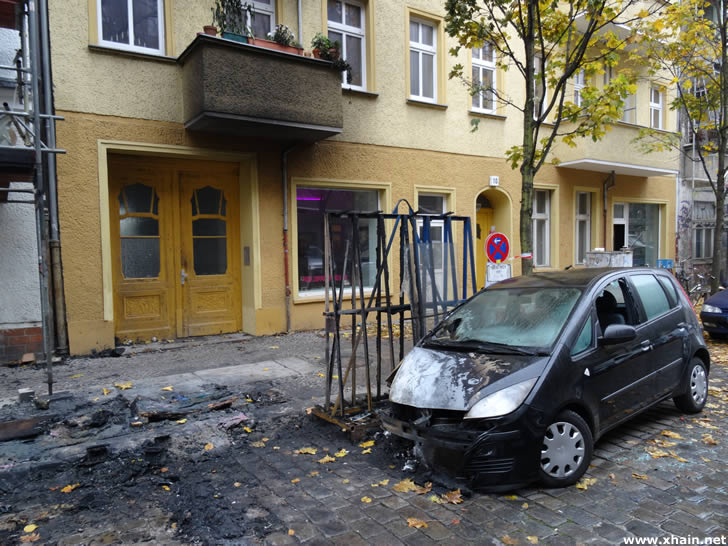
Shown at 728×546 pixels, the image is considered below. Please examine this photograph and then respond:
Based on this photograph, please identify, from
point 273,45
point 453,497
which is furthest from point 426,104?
point 453,497

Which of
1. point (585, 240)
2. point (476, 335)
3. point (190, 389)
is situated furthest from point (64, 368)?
point (585, 240)

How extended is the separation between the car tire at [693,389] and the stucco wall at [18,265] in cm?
815

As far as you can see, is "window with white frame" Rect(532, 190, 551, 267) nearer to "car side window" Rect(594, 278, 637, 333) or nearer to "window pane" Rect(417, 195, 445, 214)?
"window pane" Rect(417, 195, 445, 214)

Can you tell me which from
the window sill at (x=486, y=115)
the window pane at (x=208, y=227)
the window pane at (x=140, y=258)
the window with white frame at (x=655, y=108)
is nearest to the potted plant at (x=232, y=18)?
the window pane at (x=208, y=227)

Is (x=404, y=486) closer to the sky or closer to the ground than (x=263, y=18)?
closer to the ground

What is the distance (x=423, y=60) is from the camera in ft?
37.4

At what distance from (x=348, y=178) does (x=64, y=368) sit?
19.0 feet

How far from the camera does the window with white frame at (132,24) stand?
806cm

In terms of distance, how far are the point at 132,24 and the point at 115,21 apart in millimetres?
243

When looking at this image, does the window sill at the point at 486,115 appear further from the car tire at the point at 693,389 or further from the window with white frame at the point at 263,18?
the car tire at the point at 693,389

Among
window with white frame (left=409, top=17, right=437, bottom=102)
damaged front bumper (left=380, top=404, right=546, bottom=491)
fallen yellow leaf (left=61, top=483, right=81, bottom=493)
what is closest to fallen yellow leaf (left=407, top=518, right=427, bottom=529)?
damaged front bumper (left=380, top=404, right=546, bottom=491)

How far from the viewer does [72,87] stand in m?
7.71

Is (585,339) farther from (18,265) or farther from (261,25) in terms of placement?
(261,25)

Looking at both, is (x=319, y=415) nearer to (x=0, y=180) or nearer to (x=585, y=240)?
(x=0, y=180)
